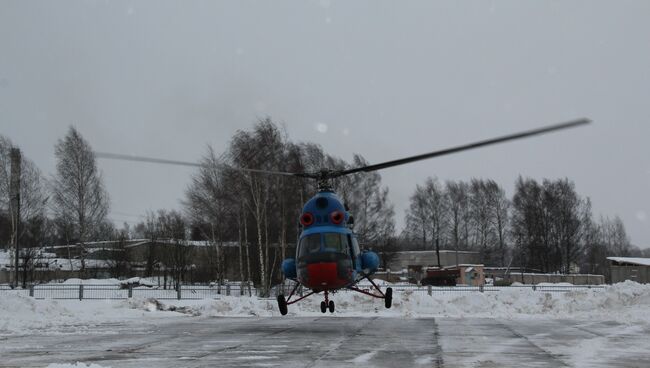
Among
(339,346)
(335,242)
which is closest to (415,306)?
(335,242)

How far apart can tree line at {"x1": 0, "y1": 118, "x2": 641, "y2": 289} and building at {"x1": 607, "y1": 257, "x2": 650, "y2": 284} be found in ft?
74.4

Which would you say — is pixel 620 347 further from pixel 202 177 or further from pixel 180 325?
pixel 202 177

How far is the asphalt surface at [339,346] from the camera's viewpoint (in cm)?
954

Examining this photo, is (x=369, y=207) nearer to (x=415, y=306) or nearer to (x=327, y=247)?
(x=415, y=306)

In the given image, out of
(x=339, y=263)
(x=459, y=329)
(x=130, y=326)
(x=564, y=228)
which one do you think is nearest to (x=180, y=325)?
(x=130, y=326)

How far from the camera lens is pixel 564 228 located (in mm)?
76125

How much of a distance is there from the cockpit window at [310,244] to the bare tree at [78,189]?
32.5m

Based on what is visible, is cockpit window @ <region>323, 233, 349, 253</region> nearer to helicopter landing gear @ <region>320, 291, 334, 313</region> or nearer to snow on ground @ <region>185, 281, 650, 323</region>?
helicopter landing gear @ <region>320, 291, 334, 313</region>

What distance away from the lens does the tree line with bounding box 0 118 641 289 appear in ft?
121

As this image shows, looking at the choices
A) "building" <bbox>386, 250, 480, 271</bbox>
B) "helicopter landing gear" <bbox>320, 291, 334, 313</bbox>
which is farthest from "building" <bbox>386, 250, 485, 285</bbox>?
"helicopter landing gear" <bbox>320, 291, 334, 313</bbox>

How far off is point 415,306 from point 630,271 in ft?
117

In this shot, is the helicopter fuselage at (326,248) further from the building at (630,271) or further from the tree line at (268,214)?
the building at (630,271)

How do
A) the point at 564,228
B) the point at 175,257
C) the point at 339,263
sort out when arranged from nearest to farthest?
the point at 339,263 → the point at 175,257 → the point at 564,228

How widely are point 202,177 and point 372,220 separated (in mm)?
24921
